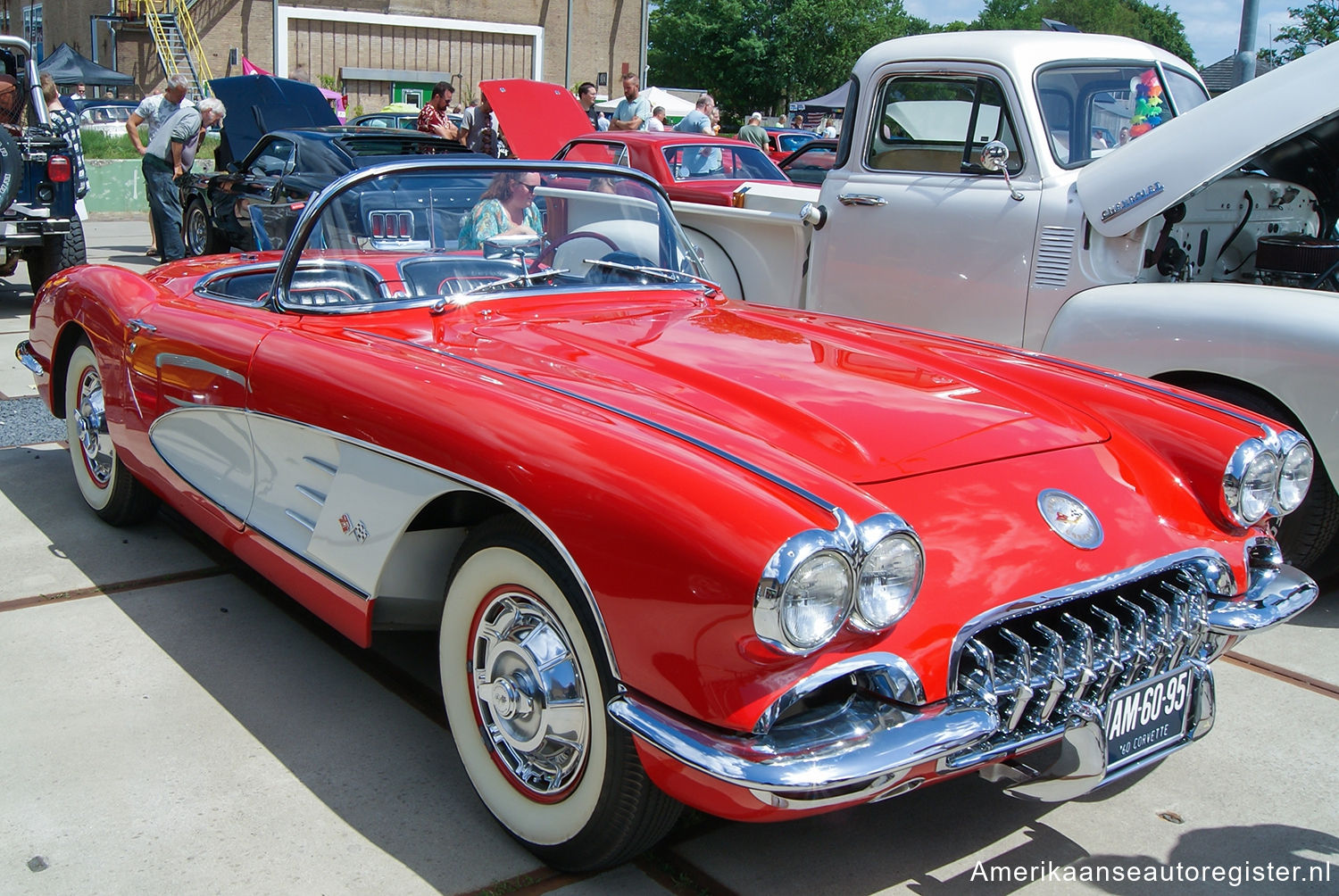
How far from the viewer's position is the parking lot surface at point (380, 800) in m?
2.37

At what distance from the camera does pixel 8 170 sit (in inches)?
311

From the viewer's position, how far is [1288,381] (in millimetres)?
3787

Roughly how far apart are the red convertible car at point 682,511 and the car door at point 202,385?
0.01 m

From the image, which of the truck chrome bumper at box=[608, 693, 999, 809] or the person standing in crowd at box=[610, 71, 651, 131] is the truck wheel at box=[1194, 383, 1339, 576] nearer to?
the truck chrome bumper at box=[608, 693, 999, 809]

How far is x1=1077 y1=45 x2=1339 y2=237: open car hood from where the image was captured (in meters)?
4.11

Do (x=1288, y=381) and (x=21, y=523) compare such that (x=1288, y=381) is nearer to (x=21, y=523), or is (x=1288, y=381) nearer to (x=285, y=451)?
(x=285, y=451)

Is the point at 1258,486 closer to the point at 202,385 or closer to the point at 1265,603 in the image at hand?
the point at 1265,603

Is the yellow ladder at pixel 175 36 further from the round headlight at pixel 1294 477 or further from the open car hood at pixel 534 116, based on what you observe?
the round headlight at pixel 1294 477

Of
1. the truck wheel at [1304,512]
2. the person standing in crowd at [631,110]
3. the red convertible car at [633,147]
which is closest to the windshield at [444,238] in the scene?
the truck wheel at [1304,512]

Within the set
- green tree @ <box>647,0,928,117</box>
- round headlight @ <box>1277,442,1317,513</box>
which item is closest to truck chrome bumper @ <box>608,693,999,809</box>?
round headlight @ <box>1277,442,1317,513</box>

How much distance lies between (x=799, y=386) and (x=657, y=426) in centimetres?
58

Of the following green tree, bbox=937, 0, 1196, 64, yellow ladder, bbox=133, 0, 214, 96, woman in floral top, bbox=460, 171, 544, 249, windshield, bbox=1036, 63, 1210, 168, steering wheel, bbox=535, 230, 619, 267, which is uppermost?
green tree, bbox=937, 0, 1196, 64

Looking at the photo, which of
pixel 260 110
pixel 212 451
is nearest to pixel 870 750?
pixel 212 451

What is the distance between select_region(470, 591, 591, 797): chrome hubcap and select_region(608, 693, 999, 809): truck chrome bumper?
0.78ft
